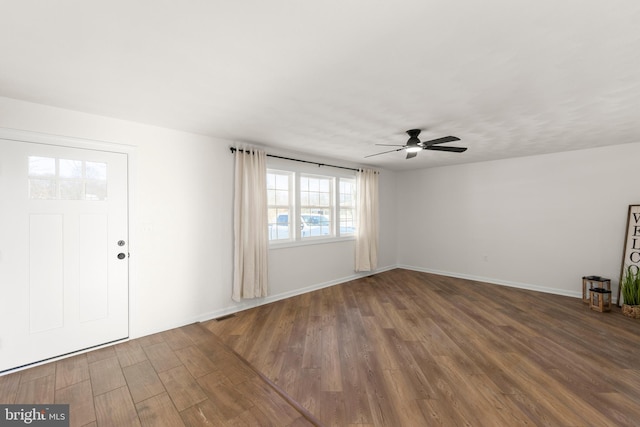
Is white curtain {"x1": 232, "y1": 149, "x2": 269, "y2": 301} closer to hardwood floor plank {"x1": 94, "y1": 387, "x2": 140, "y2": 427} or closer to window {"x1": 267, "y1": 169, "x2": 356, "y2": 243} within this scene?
window {"x1": 267, "y1": 169, "x2": 356, "y2": 243}

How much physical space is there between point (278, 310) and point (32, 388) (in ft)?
8.02

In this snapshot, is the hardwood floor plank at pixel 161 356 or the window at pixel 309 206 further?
the window at pixel 309 206

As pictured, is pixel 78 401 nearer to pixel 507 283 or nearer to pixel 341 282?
pixel 341 282

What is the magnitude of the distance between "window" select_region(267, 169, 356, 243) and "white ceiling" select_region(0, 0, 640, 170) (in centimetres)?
153

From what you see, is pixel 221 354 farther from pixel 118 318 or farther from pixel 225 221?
pixel 225 221

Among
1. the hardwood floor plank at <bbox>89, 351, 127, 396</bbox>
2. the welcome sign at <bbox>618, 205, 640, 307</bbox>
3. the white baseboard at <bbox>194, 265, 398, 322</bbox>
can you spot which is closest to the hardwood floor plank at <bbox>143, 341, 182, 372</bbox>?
the hardwood floor plank at <bbox>89, 351, 127, 396</bbox>

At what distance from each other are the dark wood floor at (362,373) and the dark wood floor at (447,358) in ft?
0.04

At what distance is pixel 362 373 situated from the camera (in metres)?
2.33

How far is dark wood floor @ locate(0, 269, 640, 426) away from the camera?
1.85 metres

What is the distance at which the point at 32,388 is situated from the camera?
6.93 feet

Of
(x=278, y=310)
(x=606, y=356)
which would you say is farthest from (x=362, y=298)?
(x=606, y=356)

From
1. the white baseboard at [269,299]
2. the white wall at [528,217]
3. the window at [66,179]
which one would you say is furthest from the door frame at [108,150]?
the white wall at [528,217]

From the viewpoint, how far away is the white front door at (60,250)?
2.35 meters

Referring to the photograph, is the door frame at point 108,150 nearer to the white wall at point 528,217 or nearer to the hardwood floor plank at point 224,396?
the hardwood floor plank at point 224,396
